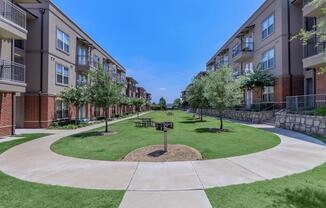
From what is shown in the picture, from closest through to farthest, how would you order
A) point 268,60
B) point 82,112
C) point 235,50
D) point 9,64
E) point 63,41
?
1. point 9,64
2. point 63,41
3. point 268,60
4. point 82,112
5. point 235,50

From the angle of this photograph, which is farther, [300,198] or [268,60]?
[268,60]

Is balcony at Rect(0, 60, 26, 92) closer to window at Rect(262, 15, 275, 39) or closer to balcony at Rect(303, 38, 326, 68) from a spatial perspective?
balcony at Rect(303, 38, 326, 68)

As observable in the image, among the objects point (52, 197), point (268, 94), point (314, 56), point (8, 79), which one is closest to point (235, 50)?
point (268, 94)

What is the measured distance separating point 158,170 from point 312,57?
657 inches

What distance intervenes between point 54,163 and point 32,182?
2.16 metres

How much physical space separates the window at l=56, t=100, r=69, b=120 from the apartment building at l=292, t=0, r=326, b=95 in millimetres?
22117

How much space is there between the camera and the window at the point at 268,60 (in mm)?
25469

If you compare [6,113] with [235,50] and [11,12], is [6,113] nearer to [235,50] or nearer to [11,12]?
[11,12]

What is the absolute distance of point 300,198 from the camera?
499 cm

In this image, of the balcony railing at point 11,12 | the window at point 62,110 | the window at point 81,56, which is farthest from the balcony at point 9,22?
the window at point 81,56

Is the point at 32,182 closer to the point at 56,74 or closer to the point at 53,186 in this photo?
the point at 53,186

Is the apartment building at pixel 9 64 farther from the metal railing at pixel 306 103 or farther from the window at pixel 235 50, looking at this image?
the window at pixel 235 50

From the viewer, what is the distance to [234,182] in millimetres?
6105

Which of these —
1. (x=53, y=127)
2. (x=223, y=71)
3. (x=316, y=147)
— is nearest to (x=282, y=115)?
(x=223, y=71)
